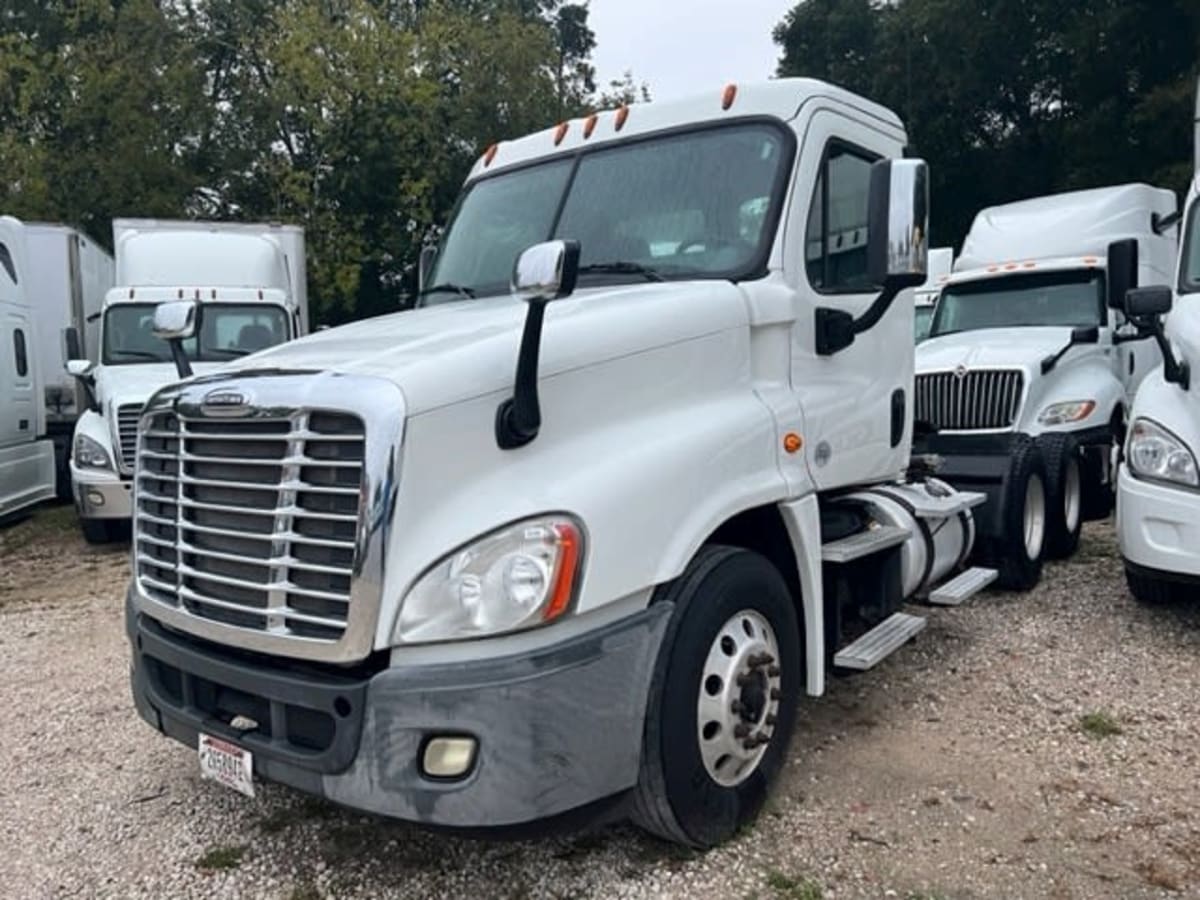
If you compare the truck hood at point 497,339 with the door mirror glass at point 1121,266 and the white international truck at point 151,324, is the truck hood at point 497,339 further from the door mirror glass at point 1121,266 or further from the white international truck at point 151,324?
the white international truck at point 151,324

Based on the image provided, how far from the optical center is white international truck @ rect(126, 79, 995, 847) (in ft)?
8.95

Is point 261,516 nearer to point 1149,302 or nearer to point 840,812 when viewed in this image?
point 840,812

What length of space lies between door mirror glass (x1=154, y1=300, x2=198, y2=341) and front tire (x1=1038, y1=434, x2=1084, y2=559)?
5.59m

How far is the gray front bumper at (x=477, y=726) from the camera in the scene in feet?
8.79

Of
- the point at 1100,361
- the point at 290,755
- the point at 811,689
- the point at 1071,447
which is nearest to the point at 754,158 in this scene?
the point at 811,689

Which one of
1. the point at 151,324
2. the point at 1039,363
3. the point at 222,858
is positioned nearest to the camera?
the point at 222,858

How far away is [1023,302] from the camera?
9.30 meters

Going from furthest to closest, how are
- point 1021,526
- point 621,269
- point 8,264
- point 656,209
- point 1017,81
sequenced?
point 1017,81 < point 8,264 < point 1021,526 < point 656,209 < point 621,269

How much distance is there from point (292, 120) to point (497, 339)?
79.4 feet

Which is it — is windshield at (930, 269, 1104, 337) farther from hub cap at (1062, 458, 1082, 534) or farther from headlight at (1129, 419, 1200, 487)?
headlight at (1129, 419, 1200, 487)

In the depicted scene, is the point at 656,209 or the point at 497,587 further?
the point at 656,209

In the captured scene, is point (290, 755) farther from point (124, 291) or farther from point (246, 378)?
point (124, 291)

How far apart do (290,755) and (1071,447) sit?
6251 mm

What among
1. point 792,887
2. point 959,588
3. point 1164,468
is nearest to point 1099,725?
point 959,588
